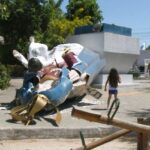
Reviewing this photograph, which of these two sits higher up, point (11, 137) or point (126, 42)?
point (126, 42)

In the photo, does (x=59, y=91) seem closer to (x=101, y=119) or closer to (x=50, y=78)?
(x=50, y=78)

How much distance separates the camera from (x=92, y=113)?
4.38 metres

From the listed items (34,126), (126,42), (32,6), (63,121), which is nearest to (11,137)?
(34,126)

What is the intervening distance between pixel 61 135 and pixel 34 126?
719 millimetres

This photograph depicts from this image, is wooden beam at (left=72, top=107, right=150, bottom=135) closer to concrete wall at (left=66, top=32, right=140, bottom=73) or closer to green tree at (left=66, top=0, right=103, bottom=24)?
concrete wall at (left=66, top=32, right=140, bottom=73)

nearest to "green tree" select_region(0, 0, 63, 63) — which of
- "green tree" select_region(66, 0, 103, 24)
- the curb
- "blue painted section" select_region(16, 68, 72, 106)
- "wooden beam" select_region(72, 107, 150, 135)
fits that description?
"blue painted section" select_region(16, 68, 72, 106)

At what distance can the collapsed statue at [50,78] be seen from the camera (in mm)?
11781

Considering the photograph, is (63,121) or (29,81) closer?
(63,121)

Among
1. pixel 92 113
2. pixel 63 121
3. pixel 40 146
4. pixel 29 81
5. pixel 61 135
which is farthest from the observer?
pixel 29 81

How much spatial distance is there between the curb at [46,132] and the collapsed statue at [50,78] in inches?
27.6

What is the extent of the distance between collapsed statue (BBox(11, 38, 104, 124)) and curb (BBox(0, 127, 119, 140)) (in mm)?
702

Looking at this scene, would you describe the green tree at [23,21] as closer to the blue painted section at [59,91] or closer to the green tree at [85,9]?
the blue painted section at [59,91]

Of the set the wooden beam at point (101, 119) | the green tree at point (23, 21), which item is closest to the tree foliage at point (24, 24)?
the green tree at point (23, 21)

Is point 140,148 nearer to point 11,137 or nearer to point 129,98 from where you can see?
point 11,137
